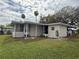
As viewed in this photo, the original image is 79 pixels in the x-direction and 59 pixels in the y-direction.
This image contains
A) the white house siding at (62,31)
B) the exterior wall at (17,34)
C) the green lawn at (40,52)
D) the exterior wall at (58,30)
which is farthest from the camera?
the exterior wall at (17,34)

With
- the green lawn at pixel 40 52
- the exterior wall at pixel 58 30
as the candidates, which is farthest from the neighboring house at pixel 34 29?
the green lawn at pixel 40 52

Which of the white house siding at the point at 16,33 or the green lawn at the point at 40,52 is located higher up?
the white house siding at the point at 16,33

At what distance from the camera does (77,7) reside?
47562 mm

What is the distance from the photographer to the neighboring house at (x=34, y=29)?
28.4 m

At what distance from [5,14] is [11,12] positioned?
107 inches

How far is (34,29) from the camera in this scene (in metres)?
30.2

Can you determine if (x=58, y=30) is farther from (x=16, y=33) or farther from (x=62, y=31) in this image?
(x=16, y=33)

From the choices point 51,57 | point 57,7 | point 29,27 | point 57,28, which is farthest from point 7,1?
point 51,57

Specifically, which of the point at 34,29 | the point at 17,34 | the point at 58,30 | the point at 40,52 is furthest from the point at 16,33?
the point at 40,52

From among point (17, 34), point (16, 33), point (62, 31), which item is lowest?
point (17, 34)

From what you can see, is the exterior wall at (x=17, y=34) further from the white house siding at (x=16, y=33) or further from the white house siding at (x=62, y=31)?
the white house siding at (x=62, y=31)

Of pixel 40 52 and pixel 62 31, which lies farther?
pixel 62 31

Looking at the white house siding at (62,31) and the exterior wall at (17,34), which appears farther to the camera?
the exterior wall at (17,34)

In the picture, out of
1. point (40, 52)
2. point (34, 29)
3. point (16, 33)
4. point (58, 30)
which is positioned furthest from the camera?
point (34, 29)
